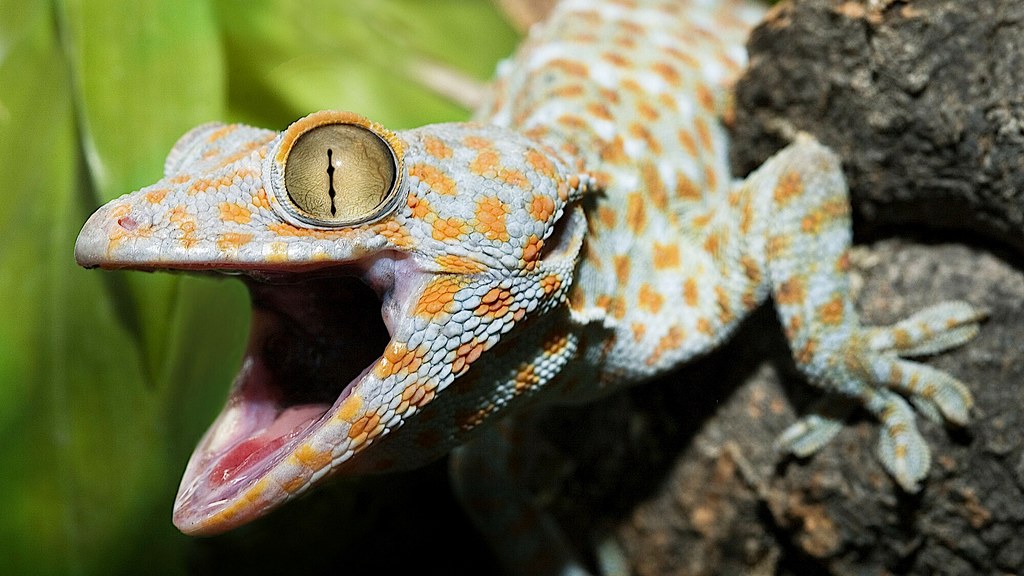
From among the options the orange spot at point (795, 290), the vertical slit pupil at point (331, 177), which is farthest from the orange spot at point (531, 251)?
the orange spot at point (795, 290)

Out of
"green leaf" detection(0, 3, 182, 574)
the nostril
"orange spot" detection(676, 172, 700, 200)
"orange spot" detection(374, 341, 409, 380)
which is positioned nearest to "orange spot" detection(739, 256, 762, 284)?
"orange spot" detection(676, 172, 700, 200)

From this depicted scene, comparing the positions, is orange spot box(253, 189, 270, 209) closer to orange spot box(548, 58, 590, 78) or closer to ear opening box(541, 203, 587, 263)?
ear opening box(541, 203, 587, 263)

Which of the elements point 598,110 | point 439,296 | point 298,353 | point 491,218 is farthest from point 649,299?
point 298,353

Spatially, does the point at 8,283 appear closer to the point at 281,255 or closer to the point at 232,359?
the point at 232,359

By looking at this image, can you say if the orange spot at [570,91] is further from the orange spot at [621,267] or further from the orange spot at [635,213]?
the orange spot at [621,267]

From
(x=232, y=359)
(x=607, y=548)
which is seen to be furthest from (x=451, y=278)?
(x=607, y=548)

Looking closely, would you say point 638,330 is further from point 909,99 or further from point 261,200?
point 261,200

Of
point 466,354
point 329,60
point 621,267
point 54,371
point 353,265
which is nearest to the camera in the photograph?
point 353,265
